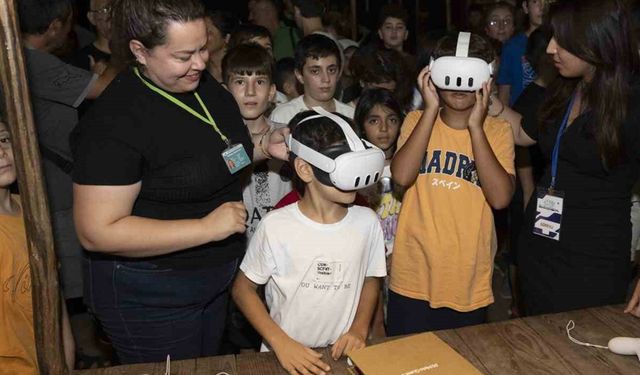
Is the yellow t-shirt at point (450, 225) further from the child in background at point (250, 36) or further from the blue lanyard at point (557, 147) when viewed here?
the child in background at point (250, 36)

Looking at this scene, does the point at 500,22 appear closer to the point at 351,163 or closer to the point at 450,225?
the point at 450,225

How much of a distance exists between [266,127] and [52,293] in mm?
1435

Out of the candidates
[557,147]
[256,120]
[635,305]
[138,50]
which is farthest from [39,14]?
[635,305]

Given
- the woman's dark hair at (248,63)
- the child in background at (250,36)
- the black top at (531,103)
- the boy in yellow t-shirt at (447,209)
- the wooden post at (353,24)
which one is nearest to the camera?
the boy in yellow t-shirt at (447,209)

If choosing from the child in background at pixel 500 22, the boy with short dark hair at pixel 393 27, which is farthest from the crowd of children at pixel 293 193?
the child in background at pixel 500 22

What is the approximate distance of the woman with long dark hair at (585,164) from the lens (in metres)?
1.97

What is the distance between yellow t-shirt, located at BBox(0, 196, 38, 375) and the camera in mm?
1830

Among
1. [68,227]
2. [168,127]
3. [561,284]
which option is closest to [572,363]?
[561,284]

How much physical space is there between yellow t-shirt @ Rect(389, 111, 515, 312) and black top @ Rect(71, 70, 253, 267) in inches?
Result: 28.4

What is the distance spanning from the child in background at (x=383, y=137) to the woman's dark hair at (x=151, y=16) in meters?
1.17

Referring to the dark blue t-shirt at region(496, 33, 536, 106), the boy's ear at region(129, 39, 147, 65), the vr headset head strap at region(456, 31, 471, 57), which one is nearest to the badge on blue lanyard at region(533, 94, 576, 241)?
the vr headset head strap at region(456, 31, 471, 57)

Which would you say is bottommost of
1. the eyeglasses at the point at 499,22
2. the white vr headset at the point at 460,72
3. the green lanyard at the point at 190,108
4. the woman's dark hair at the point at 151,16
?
the green lanyard at the point at 190,108

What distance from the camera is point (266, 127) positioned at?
2701mm

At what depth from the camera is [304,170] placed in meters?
1.83
